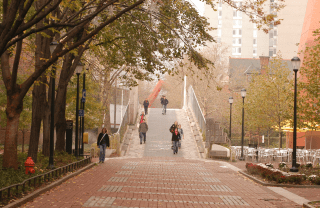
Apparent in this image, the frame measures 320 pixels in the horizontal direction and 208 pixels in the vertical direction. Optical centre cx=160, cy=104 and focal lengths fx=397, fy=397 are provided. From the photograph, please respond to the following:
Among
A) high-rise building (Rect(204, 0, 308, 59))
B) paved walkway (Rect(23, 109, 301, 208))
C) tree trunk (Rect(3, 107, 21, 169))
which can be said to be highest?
high-rise building (Rect(204, 0, 308, 59))

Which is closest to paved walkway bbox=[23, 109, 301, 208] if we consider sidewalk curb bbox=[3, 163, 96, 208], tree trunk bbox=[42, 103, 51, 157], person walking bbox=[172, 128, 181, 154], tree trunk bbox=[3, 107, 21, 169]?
sidewalk curb bbox=[3, 163, 96, 208]

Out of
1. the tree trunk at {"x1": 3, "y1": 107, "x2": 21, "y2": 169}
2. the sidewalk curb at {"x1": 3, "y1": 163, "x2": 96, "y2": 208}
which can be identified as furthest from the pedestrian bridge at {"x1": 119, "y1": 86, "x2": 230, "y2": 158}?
the tree trunk at {"x1": 3, "y1": 107, "x2": 21, "y2": 169}

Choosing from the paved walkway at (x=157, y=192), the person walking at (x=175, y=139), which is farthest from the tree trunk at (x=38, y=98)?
the person walking at (x=175, y=139)

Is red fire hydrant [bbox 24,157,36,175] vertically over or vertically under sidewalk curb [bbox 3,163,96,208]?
over

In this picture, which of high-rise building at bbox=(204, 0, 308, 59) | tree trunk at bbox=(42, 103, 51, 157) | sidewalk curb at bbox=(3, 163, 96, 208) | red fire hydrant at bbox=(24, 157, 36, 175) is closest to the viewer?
sidewalk curb at bbox=(3, 163, 96, 208)

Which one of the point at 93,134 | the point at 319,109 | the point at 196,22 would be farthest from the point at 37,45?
the point at 93,134

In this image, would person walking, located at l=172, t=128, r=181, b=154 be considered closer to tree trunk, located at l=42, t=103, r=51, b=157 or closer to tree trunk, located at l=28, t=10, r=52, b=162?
tree trunk, located at l=42, t=103, r=51, b=157

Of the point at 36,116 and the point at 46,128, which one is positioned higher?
the point at 36,116

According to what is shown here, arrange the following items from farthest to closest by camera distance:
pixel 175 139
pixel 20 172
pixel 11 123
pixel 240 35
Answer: pixel 240 35 → pixel 175 139 → pixel 11 123 → pixel 20 172

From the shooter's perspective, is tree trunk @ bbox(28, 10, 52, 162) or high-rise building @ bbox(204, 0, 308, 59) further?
high-rise building @ bbox(204, 0, 308, 59)

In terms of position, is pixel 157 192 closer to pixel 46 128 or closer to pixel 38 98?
pixel 38 98

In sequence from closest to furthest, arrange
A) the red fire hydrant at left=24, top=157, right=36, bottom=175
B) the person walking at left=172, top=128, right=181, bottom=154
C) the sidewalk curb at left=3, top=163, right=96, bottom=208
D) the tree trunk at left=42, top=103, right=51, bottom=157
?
the sidewalk curb at left=3, top=163, right=96, bottom=208
the red fire hydrant at left=24, top=157, right=36, bottom=175
the tree trunk at left=42, top=103, right=51, bottom=157
the person walking at left=172, top=128, right=181, bottom=154

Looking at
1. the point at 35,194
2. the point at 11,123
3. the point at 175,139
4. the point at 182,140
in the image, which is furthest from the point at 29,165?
the point at 182,140

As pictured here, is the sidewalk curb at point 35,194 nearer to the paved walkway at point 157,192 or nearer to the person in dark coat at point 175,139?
the paved walkway at point 157,192
